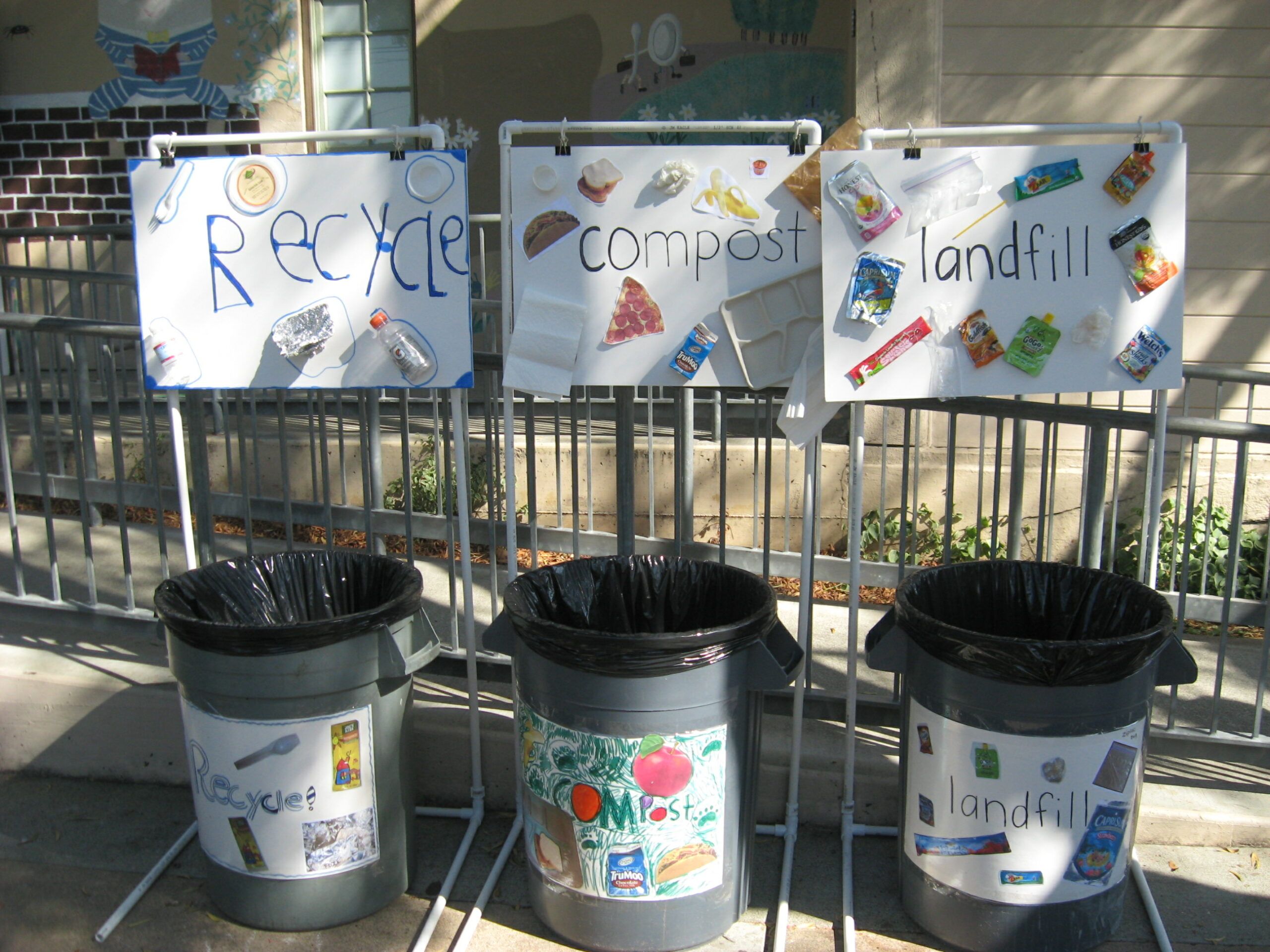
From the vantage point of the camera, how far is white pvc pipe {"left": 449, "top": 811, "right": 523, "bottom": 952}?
2816mm

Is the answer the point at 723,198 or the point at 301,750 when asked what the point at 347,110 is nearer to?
the point at 723,198

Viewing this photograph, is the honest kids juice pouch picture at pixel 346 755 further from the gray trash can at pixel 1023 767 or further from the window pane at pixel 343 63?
the window pane at pixel 343 63

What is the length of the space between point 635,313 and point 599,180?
0.38 m

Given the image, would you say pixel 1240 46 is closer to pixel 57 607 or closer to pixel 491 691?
pixel 491 691

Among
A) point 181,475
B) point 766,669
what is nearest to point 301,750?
point 181,475

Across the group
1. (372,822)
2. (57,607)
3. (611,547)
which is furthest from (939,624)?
(57,607)

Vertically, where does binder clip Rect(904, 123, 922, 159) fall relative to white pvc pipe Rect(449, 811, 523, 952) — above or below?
above

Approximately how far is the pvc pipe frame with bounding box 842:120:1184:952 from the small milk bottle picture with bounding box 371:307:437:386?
125 cm

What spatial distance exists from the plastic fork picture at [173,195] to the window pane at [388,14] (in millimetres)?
5078

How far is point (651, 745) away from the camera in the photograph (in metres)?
2.54

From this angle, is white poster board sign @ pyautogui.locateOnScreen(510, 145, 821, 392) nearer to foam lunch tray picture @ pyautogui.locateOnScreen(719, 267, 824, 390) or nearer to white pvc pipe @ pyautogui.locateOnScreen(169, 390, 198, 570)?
foam lunch tray picture @ pyautogui.locateOnScreen(719, 267, 824, 390)

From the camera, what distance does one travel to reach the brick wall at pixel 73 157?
7.66m

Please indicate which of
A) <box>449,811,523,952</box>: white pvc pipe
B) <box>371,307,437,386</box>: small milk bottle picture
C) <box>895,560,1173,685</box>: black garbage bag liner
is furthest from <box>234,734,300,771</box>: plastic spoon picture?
<box>895,560,1173,685</box>: black garbage bag liner

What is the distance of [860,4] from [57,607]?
4.82m
